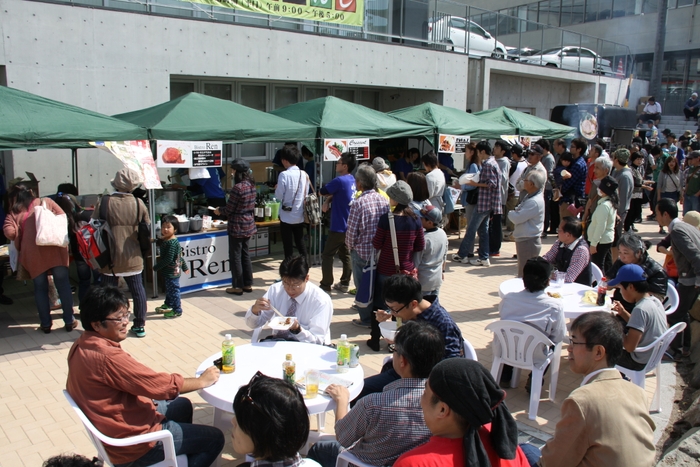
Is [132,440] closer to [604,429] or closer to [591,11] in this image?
[604,429]

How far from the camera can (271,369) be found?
160 inches

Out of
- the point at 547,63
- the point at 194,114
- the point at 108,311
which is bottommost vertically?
→ the point at 108,311

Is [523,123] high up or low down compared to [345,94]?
down

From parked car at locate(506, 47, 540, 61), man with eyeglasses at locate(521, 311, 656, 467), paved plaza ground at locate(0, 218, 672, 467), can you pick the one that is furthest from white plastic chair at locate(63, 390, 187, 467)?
parked car at locate(506, 47, 540, 61)

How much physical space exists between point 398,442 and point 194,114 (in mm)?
6172

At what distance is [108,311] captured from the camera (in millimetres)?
3373

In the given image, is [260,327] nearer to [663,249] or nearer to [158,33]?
[663,249]

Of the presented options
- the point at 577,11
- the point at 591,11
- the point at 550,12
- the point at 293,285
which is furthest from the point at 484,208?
the point at 591,11

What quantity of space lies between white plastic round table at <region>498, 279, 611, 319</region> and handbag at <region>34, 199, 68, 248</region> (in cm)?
465

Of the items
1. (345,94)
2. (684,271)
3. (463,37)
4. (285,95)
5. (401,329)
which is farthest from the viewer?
(463,37)

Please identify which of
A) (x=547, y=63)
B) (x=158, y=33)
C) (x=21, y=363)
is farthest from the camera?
(x=547, y=63)

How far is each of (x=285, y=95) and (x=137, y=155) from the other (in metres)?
7.99

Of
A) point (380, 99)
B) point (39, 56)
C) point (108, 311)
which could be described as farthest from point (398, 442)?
point (380, 99)

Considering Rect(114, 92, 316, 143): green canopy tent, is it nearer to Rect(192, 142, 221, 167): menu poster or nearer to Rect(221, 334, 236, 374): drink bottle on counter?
Rect(192, 142, 221, 167): menu poster
